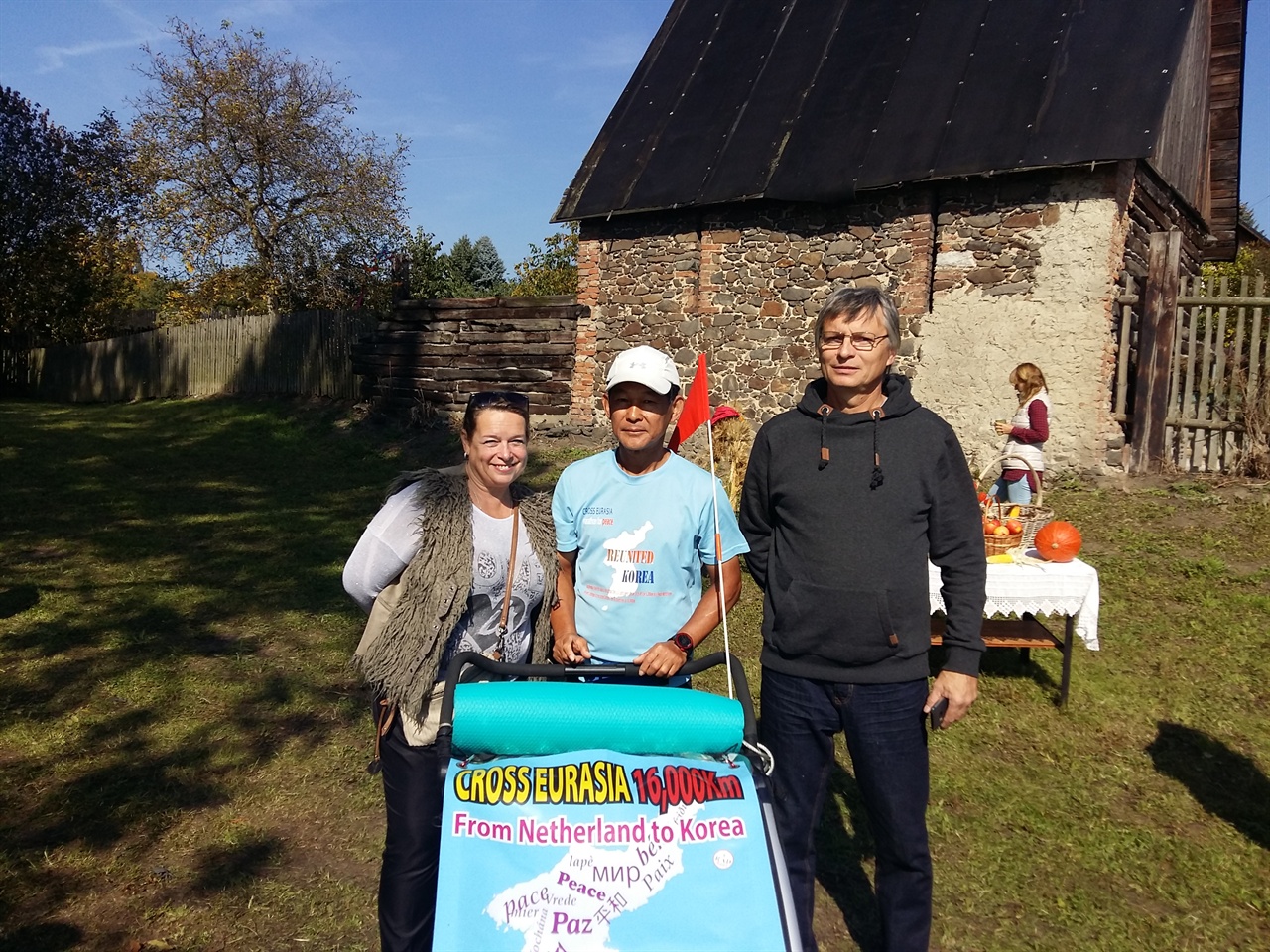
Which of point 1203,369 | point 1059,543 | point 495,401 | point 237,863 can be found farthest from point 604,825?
point 1203,369

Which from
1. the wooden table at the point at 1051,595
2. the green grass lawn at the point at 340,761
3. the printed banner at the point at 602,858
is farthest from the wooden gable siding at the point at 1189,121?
the printed banner at the point at 602,858

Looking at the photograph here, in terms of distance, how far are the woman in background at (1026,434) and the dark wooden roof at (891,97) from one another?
3572 millimetres

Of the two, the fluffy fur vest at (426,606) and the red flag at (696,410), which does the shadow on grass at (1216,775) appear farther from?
the fluffy fur vest at (426,606)

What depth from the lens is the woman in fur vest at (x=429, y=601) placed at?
272 centimetres

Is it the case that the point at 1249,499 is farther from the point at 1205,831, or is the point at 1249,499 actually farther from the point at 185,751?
the point at 185,751

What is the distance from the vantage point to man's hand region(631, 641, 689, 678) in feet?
8.77

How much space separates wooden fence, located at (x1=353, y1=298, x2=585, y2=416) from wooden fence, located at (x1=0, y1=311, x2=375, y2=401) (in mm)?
1973

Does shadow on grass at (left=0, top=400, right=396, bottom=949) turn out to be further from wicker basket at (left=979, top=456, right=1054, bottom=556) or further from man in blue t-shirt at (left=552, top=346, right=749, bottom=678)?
wicker basket at (left=979, top=456, right=1054, bottom=556)

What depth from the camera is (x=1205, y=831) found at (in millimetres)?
4344

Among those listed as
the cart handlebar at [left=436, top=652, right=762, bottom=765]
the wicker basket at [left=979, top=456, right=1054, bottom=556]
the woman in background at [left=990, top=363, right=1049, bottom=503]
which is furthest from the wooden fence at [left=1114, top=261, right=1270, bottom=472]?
the cart handlebar at [left=436, top=652, right=762, bottom=765]

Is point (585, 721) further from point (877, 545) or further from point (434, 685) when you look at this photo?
point (877, 545)

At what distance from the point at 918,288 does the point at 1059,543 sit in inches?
263

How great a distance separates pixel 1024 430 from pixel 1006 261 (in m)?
3.86

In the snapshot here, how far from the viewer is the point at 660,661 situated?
8.77 ft
